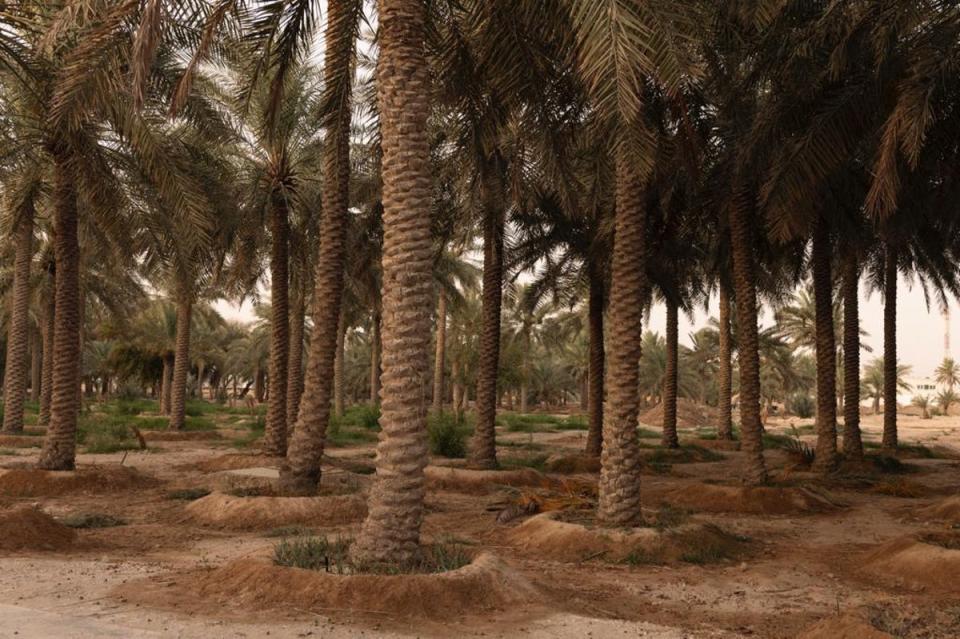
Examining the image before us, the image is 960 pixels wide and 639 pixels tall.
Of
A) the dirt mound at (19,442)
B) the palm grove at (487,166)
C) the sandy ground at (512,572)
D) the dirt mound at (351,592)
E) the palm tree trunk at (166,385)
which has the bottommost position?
the sandy ground at (512,572)

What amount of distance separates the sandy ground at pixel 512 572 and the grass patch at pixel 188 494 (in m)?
0.15

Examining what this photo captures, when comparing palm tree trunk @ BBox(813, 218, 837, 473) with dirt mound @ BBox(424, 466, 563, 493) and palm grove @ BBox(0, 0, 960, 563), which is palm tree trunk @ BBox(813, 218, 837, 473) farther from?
dirt mound @ BBox(424, 466, 563, 493)

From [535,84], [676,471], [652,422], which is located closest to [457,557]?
[535,84]

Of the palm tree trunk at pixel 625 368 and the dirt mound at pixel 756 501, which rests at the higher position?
the palm tree trunk at pixel 625 368

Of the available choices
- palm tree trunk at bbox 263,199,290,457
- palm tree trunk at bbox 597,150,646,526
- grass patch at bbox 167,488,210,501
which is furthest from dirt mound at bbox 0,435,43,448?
palm tree trunk at bbox 597,150,646,526

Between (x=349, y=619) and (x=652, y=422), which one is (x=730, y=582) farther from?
(x=652, y=422)

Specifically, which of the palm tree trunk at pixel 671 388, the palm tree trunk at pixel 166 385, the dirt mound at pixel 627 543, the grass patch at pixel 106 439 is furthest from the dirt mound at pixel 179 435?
the dirt mound at pixel 627 543

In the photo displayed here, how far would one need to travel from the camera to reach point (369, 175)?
875 inches

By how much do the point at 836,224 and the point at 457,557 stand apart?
14.6m

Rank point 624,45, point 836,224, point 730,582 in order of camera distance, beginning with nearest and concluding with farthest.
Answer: point 624,45, point 730,582, point 836,224

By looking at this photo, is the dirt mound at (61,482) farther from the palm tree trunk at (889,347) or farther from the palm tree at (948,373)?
the palm tree at (948,373)

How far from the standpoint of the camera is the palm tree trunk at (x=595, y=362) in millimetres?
22266

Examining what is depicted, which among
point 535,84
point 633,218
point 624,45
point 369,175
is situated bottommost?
point 633,218

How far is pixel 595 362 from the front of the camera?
23.1 m
